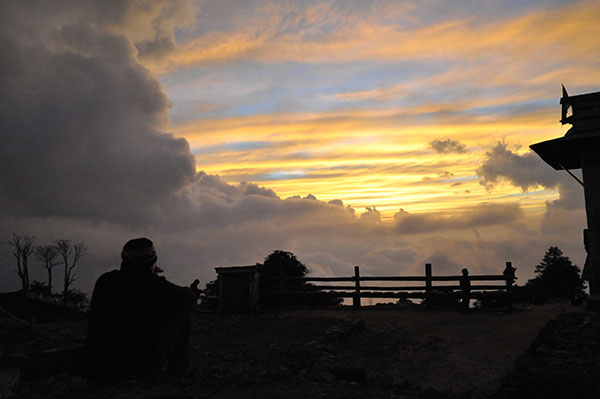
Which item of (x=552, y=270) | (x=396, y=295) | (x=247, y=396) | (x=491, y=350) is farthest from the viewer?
(x=552, y=270)

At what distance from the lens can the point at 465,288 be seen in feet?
62.6

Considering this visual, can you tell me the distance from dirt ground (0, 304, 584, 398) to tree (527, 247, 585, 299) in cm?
716

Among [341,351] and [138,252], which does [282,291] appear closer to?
[341,351]

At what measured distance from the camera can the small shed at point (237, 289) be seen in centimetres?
2112

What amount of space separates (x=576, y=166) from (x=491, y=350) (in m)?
9.49

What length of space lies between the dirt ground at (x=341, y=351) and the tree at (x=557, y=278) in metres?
7.16

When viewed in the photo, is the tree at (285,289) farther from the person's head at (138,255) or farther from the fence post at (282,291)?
the person's head at (138,255)

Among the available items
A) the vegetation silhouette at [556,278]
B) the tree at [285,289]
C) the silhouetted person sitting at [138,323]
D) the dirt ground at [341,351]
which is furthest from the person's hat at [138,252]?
the vegetation silhouette at [556,278]

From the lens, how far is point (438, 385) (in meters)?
11.7

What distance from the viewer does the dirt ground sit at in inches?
357

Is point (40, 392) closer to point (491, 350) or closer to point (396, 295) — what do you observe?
point (491, 350)

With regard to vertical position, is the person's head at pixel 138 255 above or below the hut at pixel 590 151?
below

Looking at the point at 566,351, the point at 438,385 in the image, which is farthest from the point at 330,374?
the point at 566,351

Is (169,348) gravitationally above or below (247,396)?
above
